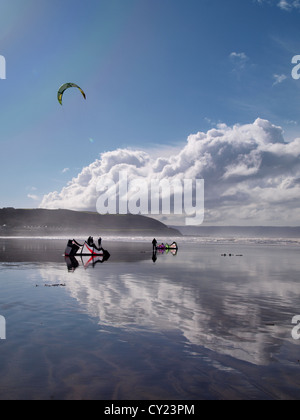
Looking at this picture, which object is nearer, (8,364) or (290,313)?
(8,364)

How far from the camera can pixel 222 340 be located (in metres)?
8.59

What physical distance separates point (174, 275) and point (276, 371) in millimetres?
15228

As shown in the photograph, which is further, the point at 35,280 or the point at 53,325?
the point at 35,280

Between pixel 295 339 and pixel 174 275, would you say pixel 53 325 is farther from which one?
pixel 174 275

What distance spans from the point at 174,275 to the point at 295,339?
13.2 meters

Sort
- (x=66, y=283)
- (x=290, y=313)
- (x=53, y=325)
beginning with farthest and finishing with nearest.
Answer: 1. (x=66, y=283)
2. (x=290, y=313)
3. (x=53, y=325)

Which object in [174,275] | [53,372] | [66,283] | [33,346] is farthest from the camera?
[174,275]

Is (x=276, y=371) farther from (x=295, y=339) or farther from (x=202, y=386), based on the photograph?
(x=295, y=339)
